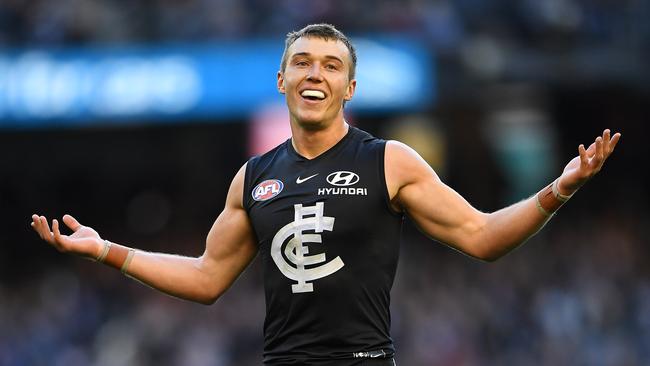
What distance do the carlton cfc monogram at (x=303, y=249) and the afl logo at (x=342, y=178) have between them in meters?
0.12

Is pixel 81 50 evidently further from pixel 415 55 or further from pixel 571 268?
pixel 571 268

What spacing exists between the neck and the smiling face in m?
0.03

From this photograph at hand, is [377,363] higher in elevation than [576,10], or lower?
lower

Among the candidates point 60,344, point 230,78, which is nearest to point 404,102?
point 230,78

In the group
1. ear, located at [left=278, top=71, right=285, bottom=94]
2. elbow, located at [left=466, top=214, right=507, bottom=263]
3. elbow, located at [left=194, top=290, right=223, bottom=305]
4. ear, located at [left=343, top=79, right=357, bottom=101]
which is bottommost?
elbow, located at [left=194, top=290, right=223, bottom=305]

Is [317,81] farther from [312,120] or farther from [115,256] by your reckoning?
[115,256]

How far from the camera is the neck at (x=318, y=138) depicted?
584cm

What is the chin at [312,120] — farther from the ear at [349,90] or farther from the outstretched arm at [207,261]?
the outstretched arm at [207,261]

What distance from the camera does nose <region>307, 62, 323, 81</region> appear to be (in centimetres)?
575

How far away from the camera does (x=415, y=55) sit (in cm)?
1750

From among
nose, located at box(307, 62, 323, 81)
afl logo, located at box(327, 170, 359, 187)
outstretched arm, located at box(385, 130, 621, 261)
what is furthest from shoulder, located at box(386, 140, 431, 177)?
nose, located at box(307, 62, 323, 81)

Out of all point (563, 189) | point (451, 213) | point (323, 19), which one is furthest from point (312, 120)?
point (323, 19)

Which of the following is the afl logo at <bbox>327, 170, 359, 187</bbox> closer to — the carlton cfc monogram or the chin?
the carlton cfc monogram

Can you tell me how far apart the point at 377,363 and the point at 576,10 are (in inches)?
533
